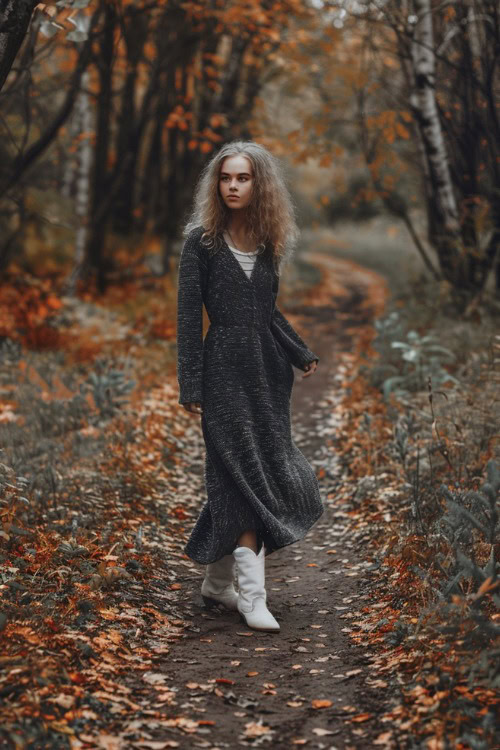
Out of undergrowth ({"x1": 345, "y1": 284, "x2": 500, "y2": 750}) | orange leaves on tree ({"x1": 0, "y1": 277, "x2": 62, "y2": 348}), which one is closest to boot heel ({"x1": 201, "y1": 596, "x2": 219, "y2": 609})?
undergrowth ({"x1": 345, "y1": 284, "x2": 500, "y2": 750})

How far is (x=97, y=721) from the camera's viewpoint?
292 cm

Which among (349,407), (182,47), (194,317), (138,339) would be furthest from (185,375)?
(182,47)

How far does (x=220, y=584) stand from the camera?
4.30 m

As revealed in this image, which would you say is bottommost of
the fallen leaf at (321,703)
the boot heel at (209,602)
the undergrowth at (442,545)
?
the boot heel at (209,602)

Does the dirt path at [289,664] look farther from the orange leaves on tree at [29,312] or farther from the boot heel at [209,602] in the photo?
the orange leaves on tree at [29,312]

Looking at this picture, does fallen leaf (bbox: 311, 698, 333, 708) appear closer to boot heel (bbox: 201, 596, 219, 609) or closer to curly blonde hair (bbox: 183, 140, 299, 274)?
boot heel (bbox: 201, 596, 219, 609)

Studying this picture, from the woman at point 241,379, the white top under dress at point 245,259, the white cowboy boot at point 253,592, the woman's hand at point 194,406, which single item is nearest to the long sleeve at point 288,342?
the woman at point 241,379

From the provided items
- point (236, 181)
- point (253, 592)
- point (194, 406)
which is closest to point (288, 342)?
point (194, 406)

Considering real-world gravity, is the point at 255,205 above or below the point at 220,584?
above

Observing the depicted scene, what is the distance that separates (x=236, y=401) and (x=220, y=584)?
1.06m

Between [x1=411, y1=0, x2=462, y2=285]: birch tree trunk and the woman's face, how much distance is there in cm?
616

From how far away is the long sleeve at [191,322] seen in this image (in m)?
3.97

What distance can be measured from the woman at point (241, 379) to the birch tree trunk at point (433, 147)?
6.21 metres

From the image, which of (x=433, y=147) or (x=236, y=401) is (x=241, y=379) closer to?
(x=236, y=401)
